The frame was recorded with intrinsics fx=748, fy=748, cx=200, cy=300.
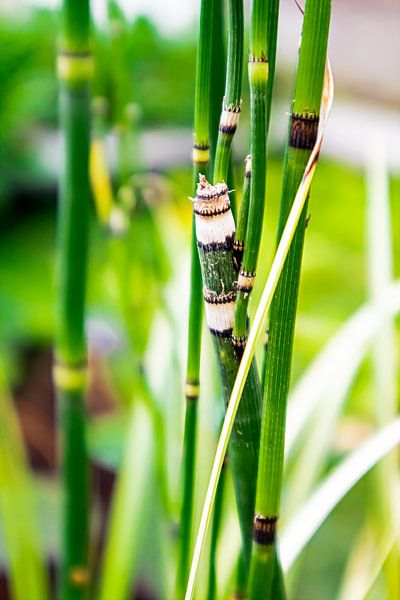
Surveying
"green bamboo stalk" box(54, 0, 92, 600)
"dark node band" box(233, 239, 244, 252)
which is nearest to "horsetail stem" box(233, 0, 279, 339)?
"dark node band" box(233, 239, 244, 252)

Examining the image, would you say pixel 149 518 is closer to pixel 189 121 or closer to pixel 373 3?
pixel 189 121

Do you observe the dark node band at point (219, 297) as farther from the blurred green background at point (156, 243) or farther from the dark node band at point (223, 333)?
the blurred green background at point (156, 243)

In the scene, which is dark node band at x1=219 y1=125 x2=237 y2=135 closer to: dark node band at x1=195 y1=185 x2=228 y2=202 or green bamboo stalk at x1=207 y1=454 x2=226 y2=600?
dark node band at x1=195 y1=185 x2=228 y2=202

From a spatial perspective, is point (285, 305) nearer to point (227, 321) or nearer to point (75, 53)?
point (227, 321)

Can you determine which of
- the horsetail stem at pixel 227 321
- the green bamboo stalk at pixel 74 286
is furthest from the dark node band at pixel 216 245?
the green bamboo stalk at pixel 74 286

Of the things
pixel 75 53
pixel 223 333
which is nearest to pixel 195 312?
pixel 223 333
